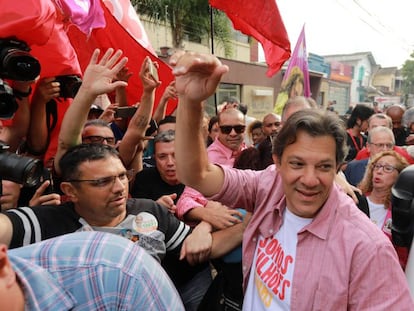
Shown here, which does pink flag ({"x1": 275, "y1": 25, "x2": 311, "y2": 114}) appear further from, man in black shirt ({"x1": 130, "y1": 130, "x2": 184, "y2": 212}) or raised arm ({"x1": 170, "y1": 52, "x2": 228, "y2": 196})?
raised arm ({"x1": 170, "y1": 52, "x2": 228, "y2": 196})

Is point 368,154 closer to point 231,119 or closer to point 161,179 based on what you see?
point 231,119

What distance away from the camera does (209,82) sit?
122 centimetres

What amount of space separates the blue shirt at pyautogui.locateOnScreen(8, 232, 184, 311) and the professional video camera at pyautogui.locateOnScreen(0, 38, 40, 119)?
954 millimetres

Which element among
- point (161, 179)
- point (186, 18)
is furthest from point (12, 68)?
point (186, 18)

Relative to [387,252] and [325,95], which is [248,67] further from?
[387,252]

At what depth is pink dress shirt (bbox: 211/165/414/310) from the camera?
3.55ft

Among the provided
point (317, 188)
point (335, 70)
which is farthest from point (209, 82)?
point (335, 70)

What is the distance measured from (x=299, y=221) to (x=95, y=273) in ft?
2.50

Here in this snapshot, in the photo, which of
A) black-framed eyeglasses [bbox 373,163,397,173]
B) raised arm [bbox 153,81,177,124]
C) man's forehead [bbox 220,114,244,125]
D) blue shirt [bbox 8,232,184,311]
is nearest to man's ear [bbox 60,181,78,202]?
blue shirt [bbox 8,232,184,311]

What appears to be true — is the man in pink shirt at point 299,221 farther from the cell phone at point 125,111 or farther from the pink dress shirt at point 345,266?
the cell phone at point 125,111

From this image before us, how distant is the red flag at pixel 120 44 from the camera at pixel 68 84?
0.97 metres

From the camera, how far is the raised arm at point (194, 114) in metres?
1.19

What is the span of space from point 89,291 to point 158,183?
4.79 feet

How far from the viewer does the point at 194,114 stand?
1.28 metres
